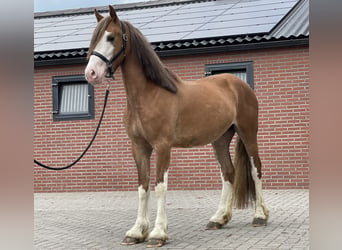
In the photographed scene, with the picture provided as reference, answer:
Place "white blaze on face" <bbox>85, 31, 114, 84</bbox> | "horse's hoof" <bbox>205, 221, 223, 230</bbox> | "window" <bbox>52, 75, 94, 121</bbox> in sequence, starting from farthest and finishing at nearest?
"window" <bbox>52, 75, 94, 121</bbox>
"horse's hoof" <bbox>205, 221, 223, 230</bbox>
"white blaze on face" <bbox>85, 31, 114, 84</bbox>

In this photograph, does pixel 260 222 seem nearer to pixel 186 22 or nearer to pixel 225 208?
pixel 225 208

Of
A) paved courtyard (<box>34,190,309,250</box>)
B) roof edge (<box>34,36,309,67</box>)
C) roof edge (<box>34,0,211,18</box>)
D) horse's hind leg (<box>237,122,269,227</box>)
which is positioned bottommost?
paved courtyard (<box>34,190,309,250</box>)

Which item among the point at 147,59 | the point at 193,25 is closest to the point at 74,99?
the point at 193,25

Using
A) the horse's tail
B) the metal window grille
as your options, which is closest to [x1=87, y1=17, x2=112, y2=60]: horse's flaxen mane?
the horse's tail

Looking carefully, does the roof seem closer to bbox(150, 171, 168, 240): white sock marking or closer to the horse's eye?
the horse's eye

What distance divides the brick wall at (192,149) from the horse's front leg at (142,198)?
5323 mm

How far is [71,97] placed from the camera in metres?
11.3

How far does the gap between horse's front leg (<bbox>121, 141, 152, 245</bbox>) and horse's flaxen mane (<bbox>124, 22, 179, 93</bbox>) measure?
75 centimetres

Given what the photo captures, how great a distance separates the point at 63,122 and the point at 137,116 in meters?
6.93

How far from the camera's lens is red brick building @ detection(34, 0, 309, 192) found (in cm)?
971

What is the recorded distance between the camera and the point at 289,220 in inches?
236

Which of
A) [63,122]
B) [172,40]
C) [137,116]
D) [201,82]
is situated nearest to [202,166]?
[172,40]

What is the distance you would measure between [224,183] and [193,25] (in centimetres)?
696
